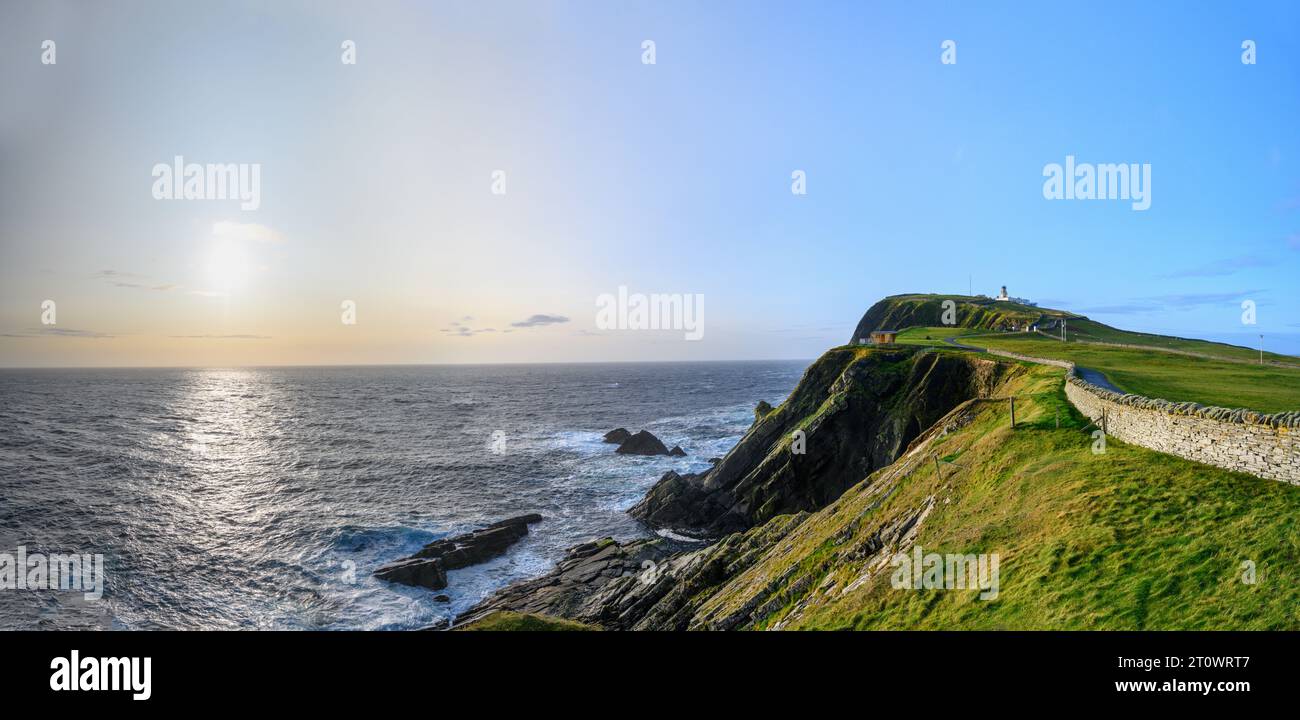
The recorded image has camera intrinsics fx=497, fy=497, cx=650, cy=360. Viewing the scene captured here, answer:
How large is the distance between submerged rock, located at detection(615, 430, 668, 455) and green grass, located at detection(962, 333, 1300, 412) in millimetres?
39544

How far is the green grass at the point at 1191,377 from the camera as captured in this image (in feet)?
67.9

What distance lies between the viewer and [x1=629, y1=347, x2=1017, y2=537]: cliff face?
37.7 metres

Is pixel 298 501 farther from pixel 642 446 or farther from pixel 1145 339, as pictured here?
pixel 1145 339

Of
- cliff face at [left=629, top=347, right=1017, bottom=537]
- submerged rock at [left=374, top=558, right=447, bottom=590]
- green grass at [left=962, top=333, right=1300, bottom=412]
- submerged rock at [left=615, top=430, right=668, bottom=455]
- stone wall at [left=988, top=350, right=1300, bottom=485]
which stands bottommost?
submerged rock at [left=374, top=558, right=447, bottom=590]

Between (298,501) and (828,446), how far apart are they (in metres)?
50.0

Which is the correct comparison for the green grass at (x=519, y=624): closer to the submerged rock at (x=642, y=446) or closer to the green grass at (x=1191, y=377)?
the green grass at (x=1191, y=377)

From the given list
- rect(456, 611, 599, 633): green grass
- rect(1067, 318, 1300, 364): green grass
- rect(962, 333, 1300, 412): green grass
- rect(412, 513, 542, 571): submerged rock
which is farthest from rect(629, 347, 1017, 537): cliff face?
rect(456, 611, 599, 633): green grass

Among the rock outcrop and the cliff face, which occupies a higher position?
the cliff face

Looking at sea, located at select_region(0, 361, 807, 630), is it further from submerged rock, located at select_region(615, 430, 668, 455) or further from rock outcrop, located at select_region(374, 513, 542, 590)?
submerged rock, located at select_region(615, 430, 668, 455)

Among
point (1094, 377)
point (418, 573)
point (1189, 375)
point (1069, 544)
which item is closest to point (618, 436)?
point (418, 573)

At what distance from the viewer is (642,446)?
65.6 meters
